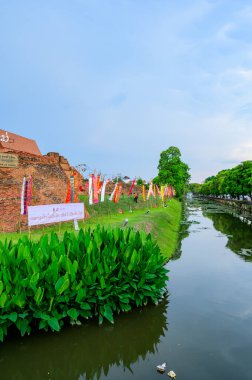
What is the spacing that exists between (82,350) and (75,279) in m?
1.50

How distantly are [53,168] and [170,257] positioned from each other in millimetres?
9211

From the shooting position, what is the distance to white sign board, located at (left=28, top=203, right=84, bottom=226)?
12.2m

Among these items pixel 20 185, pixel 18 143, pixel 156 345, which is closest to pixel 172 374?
pixel 156 345

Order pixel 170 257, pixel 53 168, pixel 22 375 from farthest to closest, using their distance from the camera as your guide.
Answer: pixel 53 168, pixel 170 257, pixel 22 375

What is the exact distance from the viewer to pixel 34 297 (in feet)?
20.4

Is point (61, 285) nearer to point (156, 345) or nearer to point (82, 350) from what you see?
point (82, 350)

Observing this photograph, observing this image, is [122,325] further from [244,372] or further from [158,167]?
[158,167]

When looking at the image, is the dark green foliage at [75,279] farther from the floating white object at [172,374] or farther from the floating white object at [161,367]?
the floating white object at [172,374]

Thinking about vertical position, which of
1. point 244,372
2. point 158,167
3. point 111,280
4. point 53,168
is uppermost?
point 158,167

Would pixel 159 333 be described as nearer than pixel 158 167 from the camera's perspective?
Yes

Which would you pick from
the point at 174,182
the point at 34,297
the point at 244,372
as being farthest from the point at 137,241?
the point at 174,182

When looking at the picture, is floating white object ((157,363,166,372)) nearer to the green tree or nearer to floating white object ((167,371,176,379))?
floating white object ((167,371,176,379))

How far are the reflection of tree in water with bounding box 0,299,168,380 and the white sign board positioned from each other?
578 centimetres

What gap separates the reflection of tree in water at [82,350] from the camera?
226 inches
